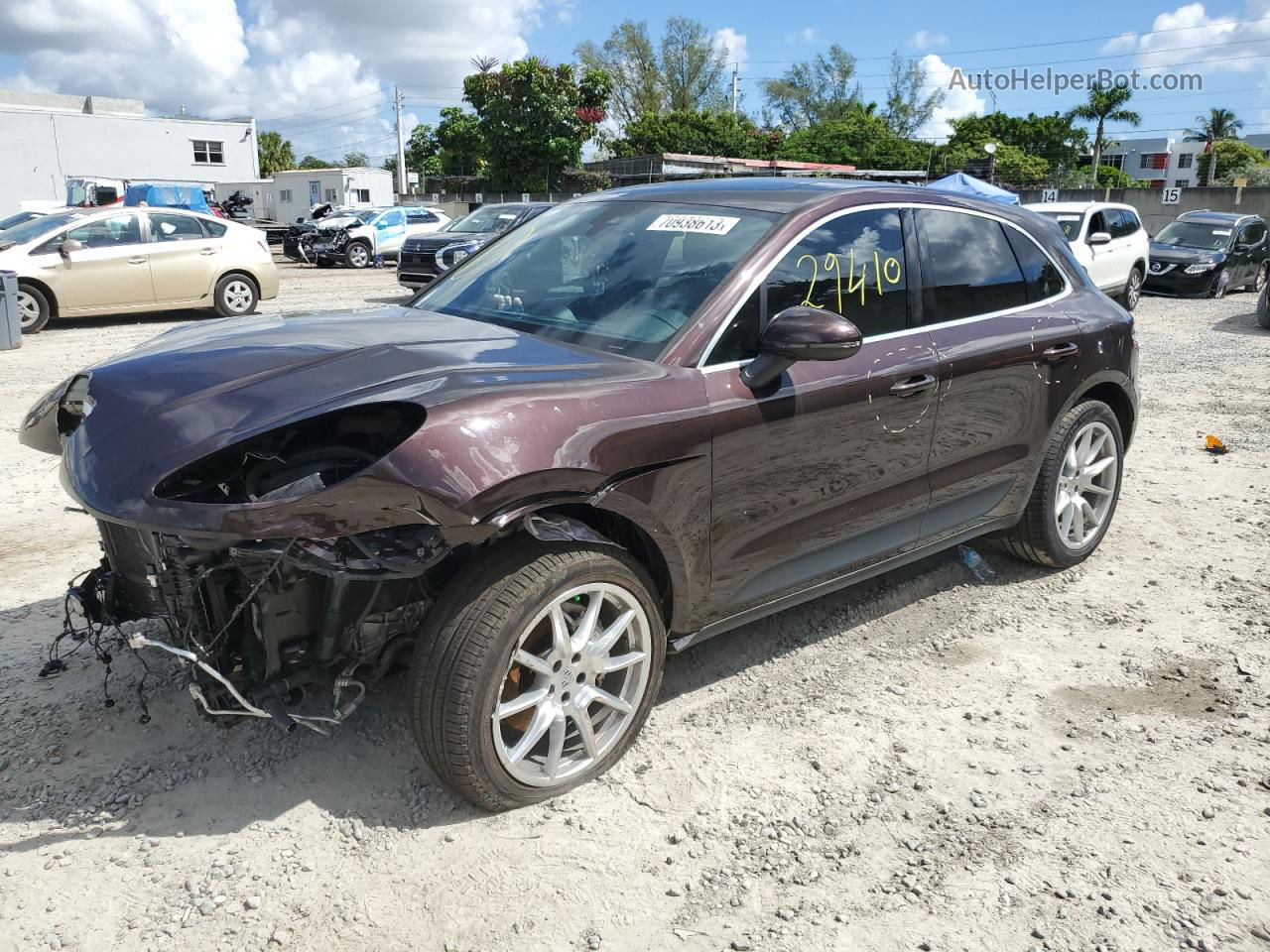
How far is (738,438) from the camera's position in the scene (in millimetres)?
3061

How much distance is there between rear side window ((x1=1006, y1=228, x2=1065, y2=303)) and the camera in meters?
4.28

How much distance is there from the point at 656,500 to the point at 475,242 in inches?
574

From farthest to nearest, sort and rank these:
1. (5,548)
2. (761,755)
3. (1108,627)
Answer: (5,548), (1108,627), (761,755)

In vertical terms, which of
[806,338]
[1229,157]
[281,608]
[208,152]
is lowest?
[281,608]

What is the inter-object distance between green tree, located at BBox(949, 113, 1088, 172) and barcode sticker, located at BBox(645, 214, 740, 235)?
68.8 meters

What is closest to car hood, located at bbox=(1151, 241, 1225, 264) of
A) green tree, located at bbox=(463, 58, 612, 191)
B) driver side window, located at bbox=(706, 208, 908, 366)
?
driver side window, located at bbox=(706, 208, 908, 366)

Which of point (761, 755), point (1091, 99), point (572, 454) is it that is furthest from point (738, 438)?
point (1091, 99)

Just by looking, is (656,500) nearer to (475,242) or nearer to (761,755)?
(761,755)

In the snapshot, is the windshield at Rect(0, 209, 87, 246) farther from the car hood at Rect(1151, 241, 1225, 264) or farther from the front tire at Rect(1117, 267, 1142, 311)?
the car hood at Rect(1151, 241, 1225, 264)

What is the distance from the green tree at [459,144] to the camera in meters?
52.2

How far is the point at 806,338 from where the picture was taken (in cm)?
290

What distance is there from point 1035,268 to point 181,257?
11686mm

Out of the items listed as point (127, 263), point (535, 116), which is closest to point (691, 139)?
point (535, 116)

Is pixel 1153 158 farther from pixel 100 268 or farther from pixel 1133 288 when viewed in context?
pixel 100 268
